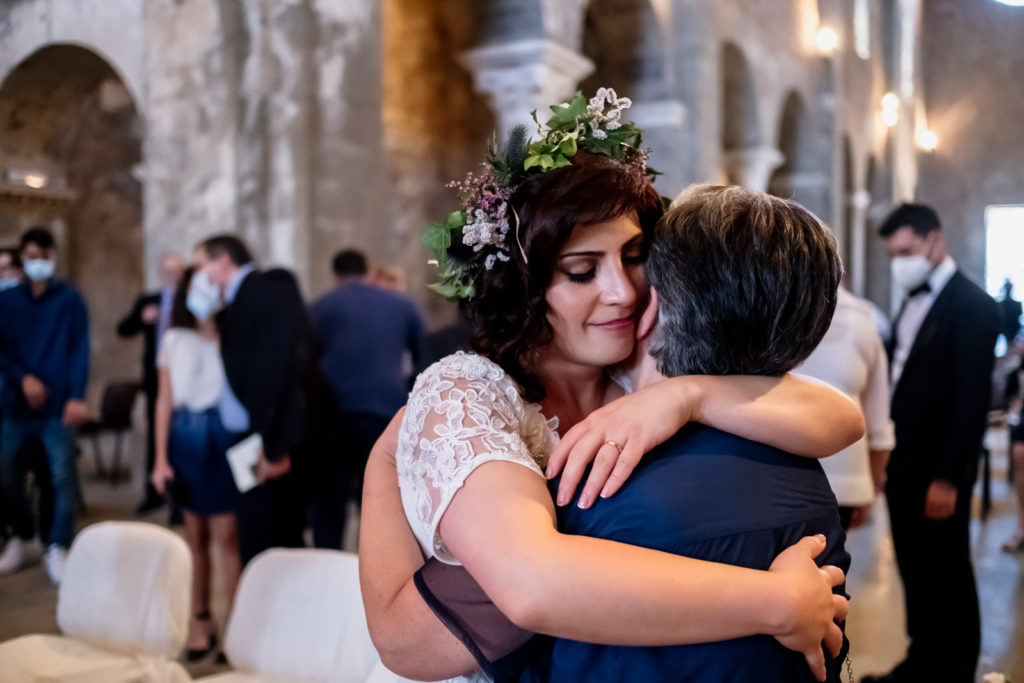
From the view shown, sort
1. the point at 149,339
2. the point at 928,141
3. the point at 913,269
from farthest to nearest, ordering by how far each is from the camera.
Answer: the point at 928,141 → the point at 149,339 → the point at 913,269

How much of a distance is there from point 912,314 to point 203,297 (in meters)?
3.13

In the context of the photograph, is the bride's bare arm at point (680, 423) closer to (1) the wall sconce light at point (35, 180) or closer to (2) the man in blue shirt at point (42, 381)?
(2) the man in blue shirt at point (42, 381)

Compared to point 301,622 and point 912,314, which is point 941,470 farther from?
point 301,622

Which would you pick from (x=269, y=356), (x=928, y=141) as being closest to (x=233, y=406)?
(x=269, y=356)

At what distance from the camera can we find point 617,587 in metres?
0.93

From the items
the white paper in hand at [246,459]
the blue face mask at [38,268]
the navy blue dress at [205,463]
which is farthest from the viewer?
the blue face mask at [38,268]

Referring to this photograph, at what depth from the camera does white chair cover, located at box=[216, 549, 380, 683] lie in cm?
216

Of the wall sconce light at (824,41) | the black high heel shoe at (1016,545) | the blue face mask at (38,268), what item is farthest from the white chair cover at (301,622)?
the wall sconce light at (824,41)

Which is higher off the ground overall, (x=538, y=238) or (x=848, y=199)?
(x=848, y=199)

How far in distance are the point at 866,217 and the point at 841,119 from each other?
14.8 feet

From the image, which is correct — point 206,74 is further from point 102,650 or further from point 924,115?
point 924,115

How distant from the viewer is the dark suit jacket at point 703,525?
0.99 metres

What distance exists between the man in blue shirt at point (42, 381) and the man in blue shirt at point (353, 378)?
4.56 ft

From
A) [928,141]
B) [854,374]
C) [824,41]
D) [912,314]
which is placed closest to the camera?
[854,374]
